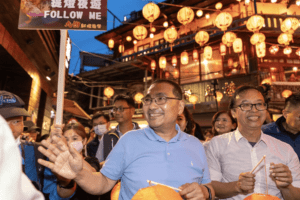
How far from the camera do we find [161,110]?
6.60ft

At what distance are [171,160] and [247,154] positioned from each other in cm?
98

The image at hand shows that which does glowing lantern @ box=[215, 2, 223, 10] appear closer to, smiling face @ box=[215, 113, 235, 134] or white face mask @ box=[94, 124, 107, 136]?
smiling face @ box=[215, 113, 235, 134]

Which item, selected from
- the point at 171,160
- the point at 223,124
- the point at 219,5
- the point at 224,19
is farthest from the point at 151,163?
the point at 219,5

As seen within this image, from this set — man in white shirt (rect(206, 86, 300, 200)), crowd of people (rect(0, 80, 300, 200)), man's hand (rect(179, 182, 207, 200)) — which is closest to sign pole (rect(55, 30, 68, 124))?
crowd of people (rect(0, 80, 300, 200))

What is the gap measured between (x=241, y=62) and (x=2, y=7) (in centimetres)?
1227

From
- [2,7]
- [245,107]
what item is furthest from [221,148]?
[2,7]

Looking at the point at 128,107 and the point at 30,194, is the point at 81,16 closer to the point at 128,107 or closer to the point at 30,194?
the point at 128,107

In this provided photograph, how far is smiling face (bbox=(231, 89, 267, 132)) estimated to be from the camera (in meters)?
2.33

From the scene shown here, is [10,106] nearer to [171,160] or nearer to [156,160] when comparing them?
[156,160]

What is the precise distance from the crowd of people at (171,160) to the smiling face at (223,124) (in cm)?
173

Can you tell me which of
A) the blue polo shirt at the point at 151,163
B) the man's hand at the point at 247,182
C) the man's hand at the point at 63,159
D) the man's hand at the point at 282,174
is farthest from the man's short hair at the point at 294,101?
the man's hand at the point at 63,159

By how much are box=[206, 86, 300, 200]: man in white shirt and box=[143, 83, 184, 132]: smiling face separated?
2.31 feet

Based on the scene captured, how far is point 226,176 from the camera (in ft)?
7.32

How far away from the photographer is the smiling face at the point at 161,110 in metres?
1.99
